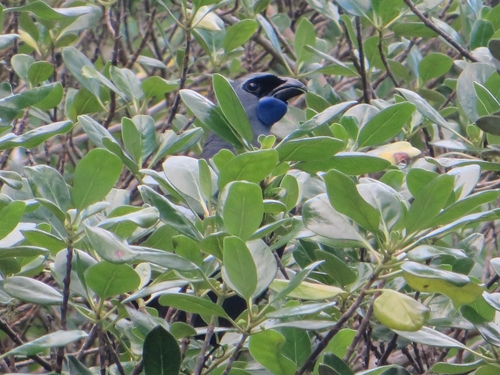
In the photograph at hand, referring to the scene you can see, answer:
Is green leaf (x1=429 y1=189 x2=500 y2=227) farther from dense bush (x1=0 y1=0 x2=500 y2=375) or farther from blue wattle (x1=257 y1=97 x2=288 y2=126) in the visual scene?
blue wattle (x1=257 y1=97 x2=288 y2=126)

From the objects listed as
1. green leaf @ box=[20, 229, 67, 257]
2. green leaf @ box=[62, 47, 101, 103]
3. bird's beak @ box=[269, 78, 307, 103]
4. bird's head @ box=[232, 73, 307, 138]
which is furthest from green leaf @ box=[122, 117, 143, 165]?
bird's head @ box=[232, 73, 307, 138]

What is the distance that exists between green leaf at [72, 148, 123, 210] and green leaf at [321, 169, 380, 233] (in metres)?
0.33

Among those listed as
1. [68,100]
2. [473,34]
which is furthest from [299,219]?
[68,100]

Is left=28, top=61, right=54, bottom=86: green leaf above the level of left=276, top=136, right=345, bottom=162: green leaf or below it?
below

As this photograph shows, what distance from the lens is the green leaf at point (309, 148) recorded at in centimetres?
121

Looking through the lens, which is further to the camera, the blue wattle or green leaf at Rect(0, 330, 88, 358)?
the blue wattle

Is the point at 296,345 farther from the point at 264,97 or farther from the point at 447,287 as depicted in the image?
the point at 264,97

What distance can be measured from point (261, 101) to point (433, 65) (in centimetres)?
94

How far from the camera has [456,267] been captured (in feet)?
5.35

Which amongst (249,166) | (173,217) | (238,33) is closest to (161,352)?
(173,217)

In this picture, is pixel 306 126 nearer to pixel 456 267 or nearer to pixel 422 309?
pixel 422 309

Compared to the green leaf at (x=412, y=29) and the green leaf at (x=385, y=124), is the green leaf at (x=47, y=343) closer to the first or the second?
the green leaf at (x=385, y=124)

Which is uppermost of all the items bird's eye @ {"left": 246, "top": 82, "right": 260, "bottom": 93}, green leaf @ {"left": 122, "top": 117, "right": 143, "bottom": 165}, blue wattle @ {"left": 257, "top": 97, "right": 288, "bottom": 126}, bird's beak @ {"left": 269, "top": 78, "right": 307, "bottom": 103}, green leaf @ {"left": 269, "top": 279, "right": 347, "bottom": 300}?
green leaf @ {"left": 122, "top": 117, "right": 143, "bottom": 165}

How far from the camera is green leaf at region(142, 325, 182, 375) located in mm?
1214
